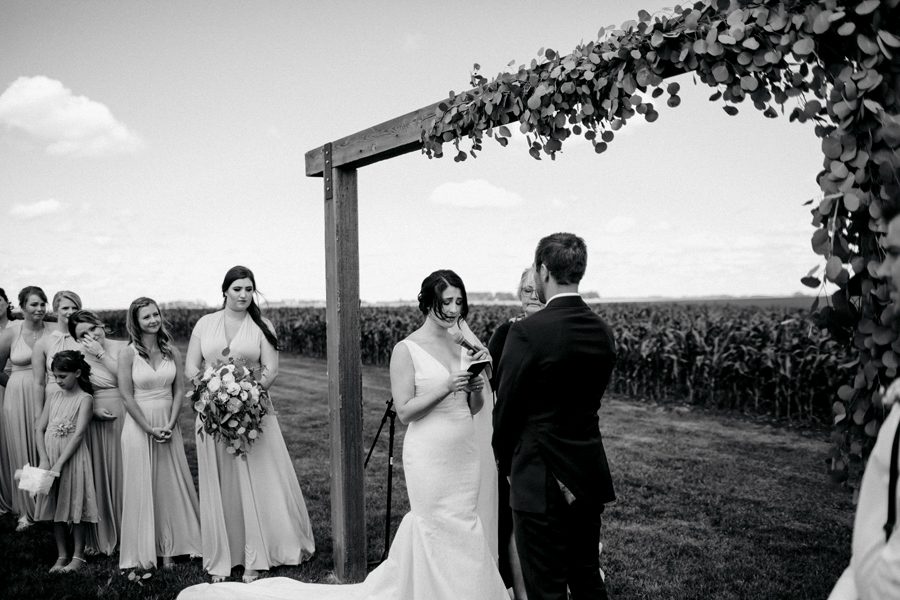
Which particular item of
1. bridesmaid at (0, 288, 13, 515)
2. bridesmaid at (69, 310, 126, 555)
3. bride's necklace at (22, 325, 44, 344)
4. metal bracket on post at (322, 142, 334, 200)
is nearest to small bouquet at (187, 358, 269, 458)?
bridesmaid at (69, 310, 126, 555)

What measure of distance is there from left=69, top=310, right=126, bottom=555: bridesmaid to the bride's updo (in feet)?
11.3

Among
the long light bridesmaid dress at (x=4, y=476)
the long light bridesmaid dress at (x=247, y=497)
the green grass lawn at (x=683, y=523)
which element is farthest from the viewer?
the long light bridesmaid dress at (x=4, y=476)

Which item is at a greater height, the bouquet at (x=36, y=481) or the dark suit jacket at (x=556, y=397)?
the dark suit jacket at (x=556, y=397)

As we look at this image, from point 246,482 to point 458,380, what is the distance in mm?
2731

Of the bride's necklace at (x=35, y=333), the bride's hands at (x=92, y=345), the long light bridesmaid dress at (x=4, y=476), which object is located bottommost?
the long light bridesmaid dress at (x=4, y=476)

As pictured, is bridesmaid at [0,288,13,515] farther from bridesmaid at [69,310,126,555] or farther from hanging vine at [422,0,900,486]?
hanging vine at [422,0,900,486]

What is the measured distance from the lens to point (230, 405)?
555 centimetres

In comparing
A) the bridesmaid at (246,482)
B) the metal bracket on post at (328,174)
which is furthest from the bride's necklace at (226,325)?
the metal bracket on post at (328,174)

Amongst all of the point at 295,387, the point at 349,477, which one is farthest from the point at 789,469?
the point at 295,387

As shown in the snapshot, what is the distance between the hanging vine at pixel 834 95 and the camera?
2.51 m

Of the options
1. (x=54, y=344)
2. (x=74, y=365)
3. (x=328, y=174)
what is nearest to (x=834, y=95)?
(x=328, y=174)

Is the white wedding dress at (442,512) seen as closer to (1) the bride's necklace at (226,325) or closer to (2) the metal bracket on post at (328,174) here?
(2) the metal bracket on post at (328,174)

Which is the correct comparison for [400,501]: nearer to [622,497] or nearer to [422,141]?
[622,497]

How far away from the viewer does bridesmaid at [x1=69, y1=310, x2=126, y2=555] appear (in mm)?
6246
